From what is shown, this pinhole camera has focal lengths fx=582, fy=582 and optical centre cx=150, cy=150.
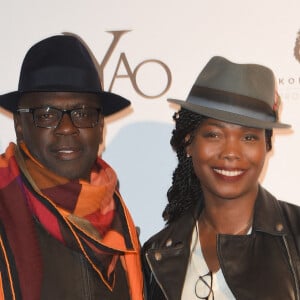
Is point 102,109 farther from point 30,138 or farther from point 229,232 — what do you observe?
point 229,232

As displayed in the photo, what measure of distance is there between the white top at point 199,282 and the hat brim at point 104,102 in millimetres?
561

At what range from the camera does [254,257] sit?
1.81 m

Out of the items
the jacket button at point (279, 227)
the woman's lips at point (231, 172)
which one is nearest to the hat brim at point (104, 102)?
the woman's lips at point (231, 172)

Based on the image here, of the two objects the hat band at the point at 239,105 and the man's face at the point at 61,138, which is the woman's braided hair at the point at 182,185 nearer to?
the hat band at the point at 239,105

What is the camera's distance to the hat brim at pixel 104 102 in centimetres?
188

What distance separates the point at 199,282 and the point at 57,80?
781mm

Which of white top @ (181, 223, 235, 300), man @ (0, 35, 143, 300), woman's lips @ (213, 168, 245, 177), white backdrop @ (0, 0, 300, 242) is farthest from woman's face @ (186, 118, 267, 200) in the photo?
white backdrop @ (0, 0, 300, 242)

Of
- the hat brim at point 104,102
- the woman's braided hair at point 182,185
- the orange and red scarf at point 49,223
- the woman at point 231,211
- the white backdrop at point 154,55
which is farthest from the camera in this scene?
the white backdrop at point 154,55

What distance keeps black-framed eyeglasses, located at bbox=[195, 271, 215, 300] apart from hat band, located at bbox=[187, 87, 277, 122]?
0.52m

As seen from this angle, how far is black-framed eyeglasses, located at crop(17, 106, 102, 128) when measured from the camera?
1.79 m

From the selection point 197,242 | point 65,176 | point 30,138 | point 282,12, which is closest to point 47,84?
point 30,138

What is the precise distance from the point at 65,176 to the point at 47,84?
0.29 metres

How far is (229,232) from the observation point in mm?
1930

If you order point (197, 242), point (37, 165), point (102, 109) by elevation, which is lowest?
point (197, 242)
